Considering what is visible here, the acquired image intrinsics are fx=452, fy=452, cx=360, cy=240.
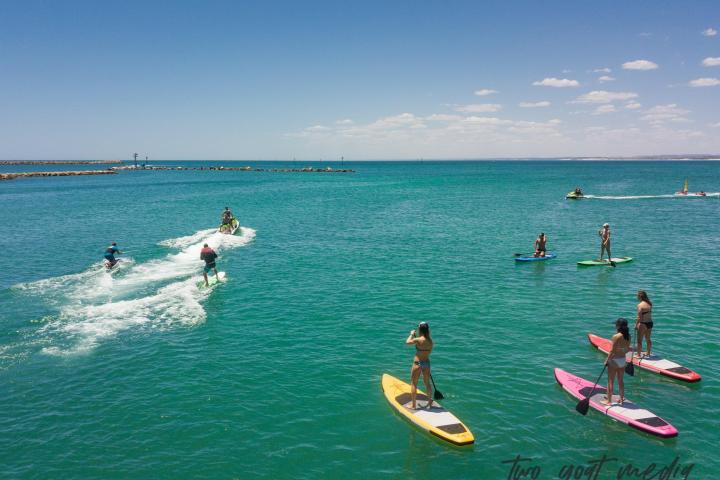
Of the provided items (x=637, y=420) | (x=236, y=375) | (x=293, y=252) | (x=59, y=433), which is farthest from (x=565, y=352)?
(x=293, y=252)

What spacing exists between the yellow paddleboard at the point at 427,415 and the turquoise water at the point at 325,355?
30 centimetres

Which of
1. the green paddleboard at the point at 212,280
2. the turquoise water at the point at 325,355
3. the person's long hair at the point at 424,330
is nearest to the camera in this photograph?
the turquoise water at the point at 325,355

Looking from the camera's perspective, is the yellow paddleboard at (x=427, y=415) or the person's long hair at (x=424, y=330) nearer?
the yellow paddleboard at (x=427, y=415)

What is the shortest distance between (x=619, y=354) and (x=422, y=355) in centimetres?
572

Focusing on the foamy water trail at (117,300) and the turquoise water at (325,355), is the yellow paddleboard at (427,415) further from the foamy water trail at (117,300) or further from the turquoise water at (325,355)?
the foamy water trail at (117,300)

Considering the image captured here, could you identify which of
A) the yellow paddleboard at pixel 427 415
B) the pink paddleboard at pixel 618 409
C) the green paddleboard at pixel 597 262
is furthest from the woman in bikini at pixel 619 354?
the green paddleboard at pixel 597 262

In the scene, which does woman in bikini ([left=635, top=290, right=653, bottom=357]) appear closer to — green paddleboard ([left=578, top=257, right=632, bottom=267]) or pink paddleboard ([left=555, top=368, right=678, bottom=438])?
pink paddleboard ([left=555, top=368, right=678, bottom=438])

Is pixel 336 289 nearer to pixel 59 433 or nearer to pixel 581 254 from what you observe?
pixel 59 433

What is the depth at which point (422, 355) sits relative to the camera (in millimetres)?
13125

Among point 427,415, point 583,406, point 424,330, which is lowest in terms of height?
point 427,415

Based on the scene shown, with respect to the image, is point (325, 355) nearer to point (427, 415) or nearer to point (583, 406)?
point (427, 415)

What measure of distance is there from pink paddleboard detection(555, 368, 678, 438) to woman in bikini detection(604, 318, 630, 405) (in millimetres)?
248

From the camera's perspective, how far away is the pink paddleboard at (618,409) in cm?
1232

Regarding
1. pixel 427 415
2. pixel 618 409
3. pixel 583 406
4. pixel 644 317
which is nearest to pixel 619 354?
pixel 618 409
